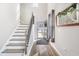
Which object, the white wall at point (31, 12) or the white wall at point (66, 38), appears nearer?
the white wall at point (66, 38)

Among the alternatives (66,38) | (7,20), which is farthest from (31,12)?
(66,38)

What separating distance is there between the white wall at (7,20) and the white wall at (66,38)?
23.0 inches

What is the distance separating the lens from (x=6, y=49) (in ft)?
6.67

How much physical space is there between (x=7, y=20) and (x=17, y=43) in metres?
0.41

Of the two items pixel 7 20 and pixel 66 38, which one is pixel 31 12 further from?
pixel 66 38

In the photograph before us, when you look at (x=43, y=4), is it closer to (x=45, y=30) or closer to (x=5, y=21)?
(x=45, y=30)

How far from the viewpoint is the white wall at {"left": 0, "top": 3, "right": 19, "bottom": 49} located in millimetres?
2009

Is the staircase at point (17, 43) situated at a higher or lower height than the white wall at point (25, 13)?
lower

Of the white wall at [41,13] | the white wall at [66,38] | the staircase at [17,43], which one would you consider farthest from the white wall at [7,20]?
the white wall at [66,38]

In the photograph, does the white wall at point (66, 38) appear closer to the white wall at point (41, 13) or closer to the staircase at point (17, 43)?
the white wall at point (41, 13)

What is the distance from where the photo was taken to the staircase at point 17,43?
2.03m

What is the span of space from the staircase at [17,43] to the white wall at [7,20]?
0.07 m

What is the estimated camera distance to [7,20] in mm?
2049

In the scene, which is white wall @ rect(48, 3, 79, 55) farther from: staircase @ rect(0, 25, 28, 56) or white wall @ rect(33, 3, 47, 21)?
staircase @ rect(0, 25, 28, 56)
